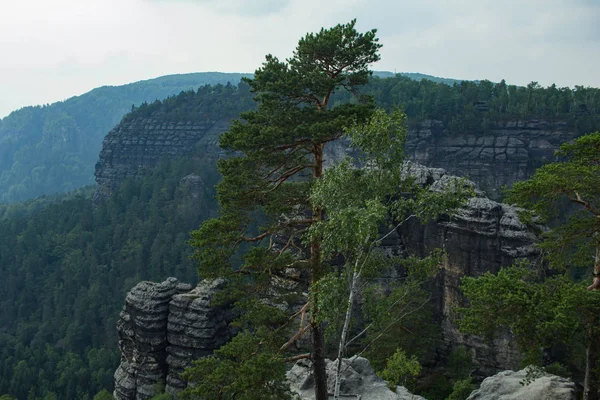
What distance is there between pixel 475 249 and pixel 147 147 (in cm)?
10046

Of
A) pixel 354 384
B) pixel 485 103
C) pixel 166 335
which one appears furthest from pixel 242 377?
pixel 485 103

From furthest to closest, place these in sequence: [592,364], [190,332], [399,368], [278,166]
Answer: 1. [190,332]
2. [399,368]
3. [278,166]
4. [592,364]

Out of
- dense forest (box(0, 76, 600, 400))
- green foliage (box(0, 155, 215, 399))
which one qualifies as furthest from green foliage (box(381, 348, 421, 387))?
dense forest (box(0, 76, 600, 400))

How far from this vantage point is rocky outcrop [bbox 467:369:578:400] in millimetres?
18531

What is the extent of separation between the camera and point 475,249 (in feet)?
116

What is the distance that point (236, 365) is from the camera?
14.4 m

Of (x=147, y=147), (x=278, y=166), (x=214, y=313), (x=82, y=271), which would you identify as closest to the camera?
(x=278, y=166)

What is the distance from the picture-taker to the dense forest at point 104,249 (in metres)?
59.9

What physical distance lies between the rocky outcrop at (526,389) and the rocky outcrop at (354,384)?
2716mm

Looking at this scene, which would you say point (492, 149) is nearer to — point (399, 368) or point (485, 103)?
point (485, 103)

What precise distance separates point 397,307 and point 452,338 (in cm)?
1028

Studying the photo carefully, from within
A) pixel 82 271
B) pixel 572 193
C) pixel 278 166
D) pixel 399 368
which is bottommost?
pixel 82 271

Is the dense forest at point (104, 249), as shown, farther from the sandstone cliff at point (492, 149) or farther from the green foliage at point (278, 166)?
the green foliage at point (278, 166)

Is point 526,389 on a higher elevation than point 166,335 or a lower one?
higher
